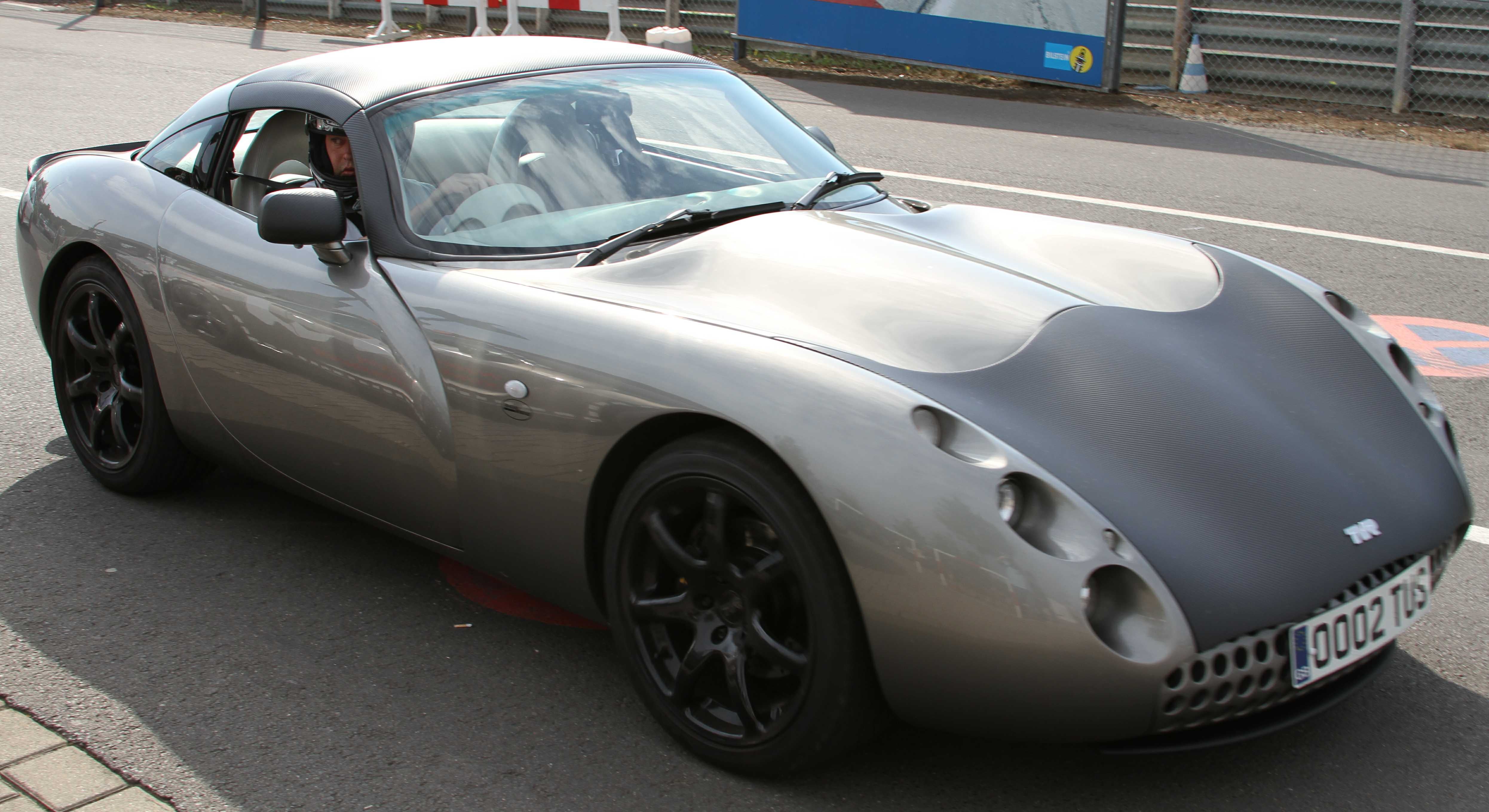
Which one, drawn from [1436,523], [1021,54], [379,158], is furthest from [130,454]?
[1021,54]

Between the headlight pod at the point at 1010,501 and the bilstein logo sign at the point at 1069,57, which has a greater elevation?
Result: the bilstein logo sign at the point at 1069,57

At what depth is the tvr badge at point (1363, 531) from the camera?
2596mm

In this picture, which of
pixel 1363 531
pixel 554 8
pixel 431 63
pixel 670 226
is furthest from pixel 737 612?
pixel 554 8

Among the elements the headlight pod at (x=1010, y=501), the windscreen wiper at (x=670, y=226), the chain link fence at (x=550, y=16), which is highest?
the chain link fence at (x=550, y=16)

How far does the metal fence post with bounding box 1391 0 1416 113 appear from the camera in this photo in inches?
473

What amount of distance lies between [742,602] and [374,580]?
1458 millimetres

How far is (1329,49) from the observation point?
41.3ft

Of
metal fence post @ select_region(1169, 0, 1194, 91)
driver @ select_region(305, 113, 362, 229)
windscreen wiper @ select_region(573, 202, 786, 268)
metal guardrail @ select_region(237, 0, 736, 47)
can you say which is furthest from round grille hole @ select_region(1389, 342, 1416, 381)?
metal guardrail @ select_region(237, 0, 736, 47)

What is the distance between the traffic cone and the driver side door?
1091cm

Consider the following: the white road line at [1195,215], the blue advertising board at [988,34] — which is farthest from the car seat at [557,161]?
the blue advertising board at [988,34]

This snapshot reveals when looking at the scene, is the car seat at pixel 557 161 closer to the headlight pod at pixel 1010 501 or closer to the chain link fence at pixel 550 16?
the headlight pod at pixel 1010 501

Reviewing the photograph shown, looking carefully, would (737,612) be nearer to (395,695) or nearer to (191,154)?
(395,695)

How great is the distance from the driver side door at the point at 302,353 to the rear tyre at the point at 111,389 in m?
0.29

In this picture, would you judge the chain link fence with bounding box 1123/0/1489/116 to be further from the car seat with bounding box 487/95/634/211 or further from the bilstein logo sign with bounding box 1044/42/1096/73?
the car seat with bounding box 487/95/634/211
